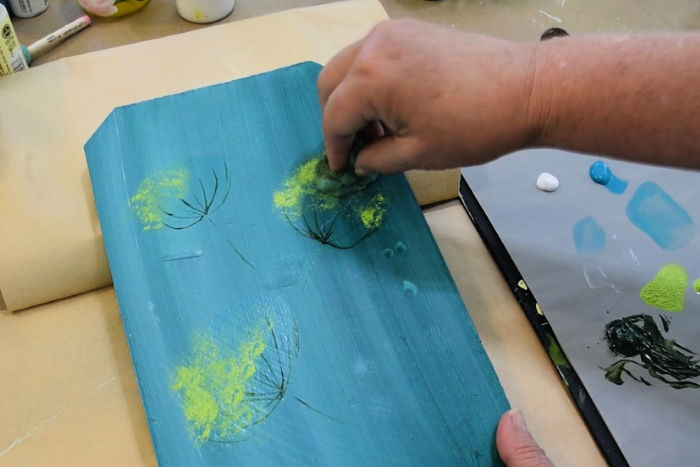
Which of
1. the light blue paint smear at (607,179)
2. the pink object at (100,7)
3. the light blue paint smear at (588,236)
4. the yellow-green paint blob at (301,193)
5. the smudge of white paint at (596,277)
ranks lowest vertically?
the smudge of white paint at (596,277)

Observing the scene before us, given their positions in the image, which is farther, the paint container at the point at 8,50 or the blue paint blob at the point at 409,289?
the paint container at the point at 8,50

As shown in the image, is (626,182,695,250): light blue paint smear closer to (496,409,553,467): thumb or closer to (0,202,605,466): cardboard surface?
(0,202,605,466): cardboard surface

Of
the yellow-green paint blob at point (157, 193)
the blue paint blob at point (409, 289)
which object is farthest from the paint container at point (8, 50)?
the blue paint blob at point (409, 289)

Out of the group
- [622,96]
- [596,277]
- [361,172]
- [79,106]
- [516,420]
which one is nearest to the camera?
[622,96]

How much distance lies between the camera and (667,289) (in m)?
0.85

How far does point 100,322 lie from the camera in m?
0.82

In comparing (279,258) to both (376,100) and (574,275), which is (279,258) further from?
(574,275)

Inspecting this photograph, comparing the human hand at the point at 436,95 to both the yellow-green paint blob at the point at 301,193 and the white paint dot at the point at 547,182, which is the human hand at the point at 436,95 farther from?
the white paint dot at the point at 547,182

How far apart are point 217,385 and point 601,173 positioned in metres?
0.65

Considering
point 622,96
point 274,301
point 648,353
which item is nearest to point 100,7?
point 274,301

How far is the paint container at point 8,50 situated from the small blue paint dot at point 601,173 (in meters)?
0.93

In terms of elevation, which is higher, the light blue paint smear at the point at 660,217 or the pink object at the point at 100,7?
the pink object at the point at 100,7

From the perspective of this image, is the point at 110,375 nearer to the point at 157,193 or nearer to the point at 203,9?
the point at 157,193

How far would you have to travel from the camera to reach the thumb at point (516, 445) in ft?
2.06
